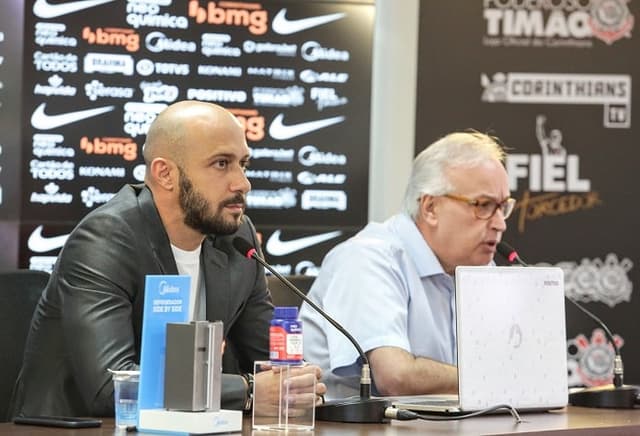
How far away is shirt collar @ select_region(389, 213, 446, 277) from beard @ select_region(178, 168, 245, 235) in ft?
2.15

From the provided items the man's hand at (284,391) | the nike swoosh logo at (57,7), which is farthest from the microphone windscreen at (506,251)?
the nike swoosh logo at (57,7)

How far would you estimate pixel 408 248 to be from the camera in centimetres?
341

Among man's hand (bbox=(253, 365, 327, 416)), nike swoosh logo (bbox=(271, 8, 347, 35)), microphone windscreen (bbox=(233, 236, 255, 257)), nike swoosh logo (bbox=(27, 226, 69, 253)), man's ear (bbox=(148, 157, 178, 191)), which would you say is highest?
nike swoosh logo (bbox=(271, 8, 347, 35))

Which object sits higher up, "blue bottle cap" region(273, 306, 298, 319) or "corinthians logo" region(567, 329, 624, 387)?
"blue bottle cap" region(273, 306, 298, 319)

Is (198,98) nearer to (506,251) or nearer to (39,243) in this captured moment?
(39,243)

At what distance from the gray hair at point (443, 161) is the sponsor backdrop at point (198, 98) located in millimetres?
1308

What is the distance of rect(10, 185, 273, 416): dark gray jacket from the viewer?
252cm

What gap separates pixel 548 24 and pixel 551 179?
0.66 metres

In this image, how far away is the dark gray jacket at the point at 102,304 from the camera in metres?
2.52

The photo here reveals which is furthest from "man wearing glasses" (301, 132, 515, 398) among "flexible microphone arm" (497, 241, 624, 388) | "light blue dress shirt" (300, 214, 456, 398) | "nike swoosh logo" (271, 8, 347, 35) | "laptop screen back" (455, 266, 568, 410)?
"nike swoosh logo" (271, 8, 347, 35)

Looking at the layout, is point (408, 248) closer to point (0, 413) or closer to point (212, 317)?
point (212, 317)

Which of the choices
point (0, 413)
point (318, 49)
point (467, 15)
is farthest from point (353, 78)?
point (0, 413)

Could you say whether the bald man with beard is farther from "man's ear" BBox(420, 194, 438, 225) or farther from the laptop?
"man's ear" BBox(420, 194, 438, 225)

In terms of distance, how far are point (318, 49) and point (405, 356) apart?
6.85ft
